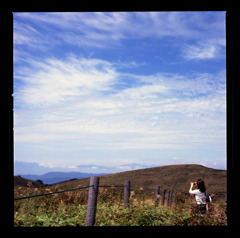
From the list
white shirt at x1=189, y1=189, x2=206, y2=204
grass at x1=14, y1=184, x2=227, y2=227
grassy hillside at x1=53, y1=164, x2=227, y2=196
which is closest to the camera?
grass at x1=14, y1=184, x2=227, y2=227

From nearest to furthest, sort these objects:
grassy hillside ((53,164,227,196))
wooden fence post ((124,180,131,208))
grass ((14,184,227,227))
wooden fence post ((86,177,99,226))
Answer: wooden fence post ((86,177,99,226)) → grass ((14,184,227,227)) → wooden fence post ((124,180,131,208)) → grassy hillside ((53,164,227,196))

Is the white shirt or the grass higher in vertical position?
the white shirt

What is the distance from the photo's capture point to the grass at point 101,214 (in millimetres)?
6090

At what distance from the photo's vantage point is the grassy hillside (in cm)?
2828

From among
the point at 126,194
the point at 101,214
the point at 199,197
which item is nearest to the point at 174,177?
the point at 126,194

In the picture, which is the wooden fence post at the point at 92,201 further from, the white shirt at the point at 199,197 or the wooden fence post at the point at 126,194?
the white shirt at the point at 199,197

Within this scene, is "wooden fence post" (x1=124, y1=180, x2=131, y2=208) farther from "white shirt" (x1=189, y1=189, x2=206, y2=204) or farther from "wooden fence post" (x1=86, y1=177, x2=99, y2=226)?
"wooden fence post" (x1=86, y1=177, x2=99, y2=226)

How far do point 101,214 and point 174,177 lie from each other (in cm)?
2538

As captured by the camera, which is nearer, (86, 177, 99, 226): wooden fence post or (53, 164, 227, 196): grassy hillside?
(86, 177, 99, 226): wooden fence post

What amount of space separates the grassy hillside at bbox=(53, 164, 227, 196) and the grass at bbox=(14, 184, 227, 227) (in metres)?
19.1

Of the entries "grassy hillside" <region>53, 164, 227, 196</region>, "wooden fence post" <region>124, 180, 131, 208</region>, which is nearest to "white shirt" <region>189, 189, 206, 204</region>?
"wooden fence post" <region>124, 180, 131, 208</region>

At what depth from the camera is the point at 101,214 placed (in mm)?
7152
